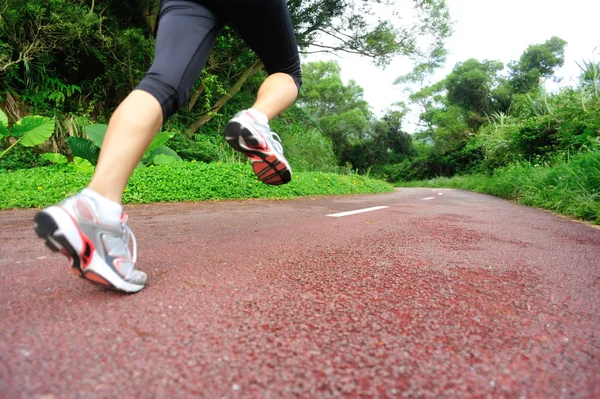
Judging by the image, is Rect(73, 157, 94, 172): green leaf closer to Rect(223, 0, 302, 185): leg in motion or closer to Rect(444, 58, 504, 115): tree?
Rect(223, 0, 302, 185): leg in motion

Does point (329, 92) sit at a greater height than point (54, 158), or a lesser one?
greater

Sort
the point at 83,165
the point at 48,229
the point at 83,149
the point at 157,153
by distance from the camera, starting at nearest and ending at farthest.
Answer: the point at 48,229, the point at 83,165, the point at 83,149, the point at 157,153

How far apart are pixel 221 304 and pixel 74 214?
525 mm

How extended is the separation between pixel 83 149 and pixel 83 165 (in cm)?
49

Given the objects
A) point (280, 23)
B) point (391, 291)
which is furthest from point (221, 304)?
point (280, 23)

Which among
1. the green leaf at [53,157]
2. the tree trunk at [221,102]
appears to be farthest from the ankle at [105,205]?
the tree trunk at [221,102]

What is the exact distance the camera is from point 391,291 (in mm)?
1294

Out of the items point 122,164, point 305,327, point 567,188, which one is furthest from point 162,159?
point 567,188

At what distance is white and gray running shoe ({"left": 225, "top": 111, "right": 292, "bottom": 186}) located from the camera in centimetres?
147

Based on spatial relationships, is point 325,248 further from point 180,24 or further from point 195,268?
point 180,24

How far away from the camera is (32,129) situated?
19.3 ft

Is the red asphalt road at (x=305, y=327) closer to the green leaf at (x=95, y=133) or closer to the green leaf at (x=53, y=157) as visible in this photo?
the green leaf at (x=95, y=133)

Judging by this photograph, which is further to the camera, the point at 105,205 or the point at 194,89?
the point at 194,89

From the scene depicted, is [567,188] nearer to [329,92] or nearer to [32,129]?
[32,129]
